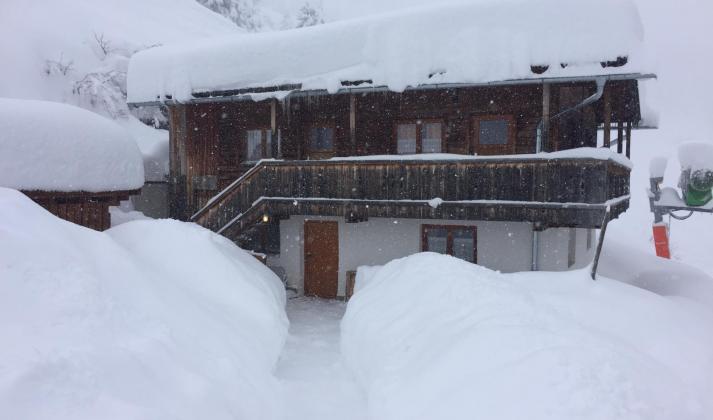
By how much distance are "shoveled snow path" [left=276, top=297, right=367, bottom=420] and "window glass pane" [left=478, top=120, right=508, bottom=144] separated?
250 inches

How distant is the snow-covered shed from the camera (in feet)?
34.5

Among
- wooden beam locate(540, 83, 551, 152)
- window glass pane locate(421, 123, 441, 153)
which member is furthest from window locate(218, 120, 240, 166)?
wooden beam locate(540, 83, 551, 152)

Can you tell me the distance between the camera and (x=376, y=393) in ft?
19.9

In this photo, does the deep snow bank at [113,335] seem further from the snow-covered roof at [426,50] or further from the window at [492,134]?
the window at [492,134]

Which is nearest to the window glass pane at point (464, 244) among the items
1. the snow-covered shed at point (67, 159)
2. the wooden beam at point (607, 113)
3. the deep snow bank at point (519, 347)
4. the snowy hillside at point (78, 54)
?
the deep snow bank at point (519, 347)

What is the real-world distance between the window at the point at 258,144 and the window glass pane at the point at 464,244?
675 centimetres

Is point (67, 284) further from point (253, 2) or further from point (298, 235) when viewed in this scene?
point (253, 2)

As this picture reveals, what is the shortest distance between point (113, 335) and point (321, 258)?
9.13m

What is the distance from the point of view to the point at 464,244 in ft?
41.7

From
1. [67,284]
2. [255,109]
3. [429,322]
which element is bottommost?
[429,322]

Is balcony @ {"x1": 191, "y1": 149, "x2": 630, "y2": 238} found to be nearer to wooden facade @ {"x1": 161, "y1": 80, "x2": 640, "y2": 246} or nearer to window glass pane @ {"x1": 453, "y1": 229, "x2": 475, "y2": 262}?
wooden facade @ {"x1": 161, "y1": 80, "x2": 640, "y2": 246}

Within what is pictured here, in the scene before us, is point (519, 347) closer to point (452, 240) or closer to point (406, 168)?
point (406, 168)

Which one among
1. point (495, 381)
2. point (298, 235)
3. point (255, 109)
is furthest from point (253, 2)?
point (495, 381)

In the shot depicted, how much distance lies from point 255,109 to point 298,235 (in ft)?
15.2
